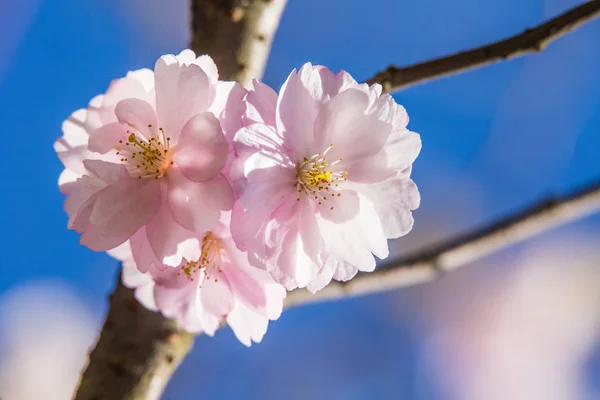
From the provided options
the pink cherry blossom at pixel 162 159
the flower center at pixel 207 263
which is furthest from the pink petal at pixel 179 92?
the flower center at pixel 207 263

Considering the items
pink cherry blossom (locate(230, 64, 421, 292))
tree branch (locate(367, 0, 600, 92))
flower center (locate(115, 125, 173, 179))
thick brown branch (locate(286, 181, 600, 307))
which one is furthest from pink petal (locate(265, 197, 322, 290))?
thick brown branch (locate(286, 181, 600, 307))

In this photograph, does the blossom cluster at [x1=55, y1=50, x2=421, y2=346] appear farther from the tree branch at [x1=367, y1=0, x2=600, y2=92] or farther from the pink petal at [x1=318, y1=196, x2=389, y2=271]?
the tree branch at [x1=367, y1=0, x2=600, y2=92]

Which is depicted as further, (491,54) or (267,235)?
(491,54)

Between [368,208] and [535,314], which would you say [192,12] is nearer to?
[368,208]

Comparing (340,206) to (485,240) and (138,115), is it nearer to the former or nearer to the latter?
(138,115)

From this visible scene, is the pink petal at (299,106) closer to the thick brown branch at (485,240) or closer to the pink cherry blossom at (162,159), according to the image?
the pink cherry blossom at (162,159)

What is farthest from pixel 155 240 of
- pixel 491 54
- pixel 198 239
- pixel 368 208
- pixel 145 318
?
pixel 491 54

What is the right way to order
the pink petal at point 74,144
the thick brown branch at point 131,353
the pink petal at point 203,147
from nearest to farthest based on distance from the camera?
the pink petal at point 203,147 → the pink petal at point 74,144 → the thick brown branch at point 131,353
